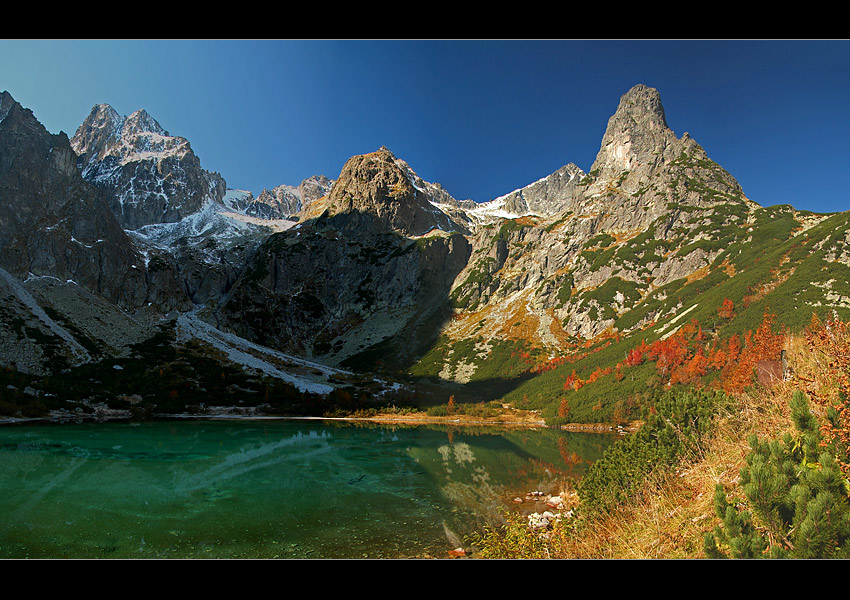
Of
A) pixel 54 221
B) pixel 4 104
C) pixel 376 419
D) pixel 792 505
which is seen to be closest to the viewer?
pixel 792 505

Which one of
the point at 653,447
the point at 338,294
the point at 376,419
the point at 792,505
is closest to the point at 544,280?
the point at 376,419

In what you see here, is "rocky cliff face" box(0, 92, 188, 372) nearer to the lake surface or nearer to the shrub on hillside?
the lake surface

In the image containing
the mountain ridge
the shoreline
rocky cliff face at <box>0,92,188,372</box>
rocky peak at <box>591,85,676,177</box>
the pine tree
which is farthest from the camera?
rocky peak at <box>591,85,676,177</box>

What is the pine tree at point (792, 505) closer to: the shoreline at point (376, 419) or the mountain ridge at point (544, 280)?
the shoreline at point (376, 419)

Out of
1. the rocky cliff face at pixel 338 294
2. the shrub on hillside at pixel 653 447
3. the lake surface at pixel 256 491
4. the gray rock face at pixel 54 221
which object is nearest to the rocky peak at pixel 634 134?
the rocky cliff face at pixel 338 294

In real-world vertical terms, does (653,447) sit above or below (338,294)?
below

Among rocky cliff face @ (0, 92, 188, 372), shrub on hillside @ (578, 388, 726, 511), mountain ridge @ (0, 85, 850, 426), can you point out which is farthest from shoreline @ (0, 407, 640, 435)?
shrub on hillside @ (578, 388, 726, 511)

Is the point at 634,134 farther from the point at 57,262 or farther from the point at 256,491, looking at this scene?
the point at 57,262

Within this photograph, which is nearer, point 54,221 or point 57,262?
point 57,262

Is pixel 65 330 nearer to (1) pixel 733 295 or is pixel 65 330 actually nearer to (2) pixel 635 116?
(1) pixel 733 295
